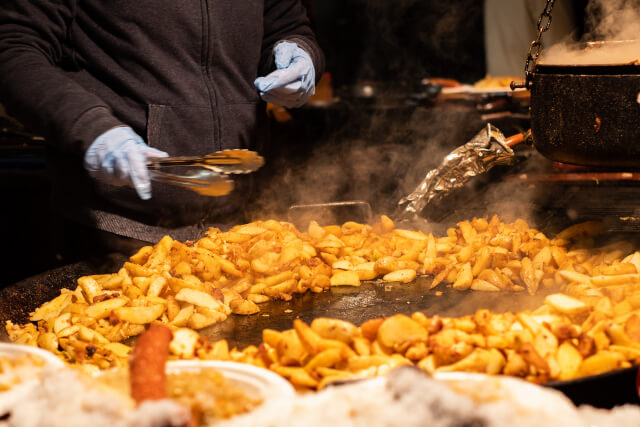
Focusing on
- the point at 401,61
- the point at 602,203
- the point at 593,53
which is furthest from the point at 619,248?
the point at 401,61

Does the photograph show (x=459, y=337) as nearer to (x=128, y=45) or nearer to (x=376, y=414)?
(x=376, y=414)

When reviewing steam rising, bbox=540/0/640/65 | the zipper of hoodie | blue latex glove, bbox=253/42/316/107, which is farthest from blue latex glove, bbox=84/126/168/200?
steam rising, bbox=540/0/640/65

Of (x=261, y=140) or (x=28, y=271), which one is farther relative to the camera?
(x=28, y=271)

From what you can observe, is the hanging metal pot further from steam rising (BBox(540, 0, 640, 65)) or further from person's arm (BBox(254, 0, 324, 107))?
person's arm (BBox(254, 0, 324, 107))

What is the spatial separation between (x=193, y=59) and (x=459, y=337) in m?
1.76

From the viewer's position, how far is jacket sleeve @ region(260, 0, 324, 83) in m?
2.98

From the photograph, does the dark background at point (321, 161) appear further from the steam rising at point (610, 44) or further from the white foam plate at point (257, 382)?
the white foam plate at point (257, 382)

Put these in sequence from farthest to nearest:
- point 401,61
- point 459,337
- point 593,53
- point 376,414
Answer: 1. point 401,61
2. point 593,53
3. point 459,337
4. point 376,414

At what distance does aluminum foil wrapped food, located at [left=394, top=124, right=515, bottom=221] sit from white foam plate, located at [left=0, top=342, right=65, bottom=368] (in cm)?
187

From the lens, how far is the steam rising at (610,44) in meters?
1.82

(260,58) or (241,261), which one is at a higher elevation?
(260,58)

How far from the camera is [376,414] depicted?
95 cm

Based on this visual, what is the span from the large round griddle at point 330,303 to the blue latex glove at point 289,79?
38.7 inches

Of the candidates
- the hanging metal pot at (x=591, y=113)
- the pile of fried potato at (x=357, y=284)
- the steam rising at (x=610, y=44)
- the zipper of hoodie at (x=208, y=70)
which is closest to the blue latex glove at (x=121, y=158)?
the pile of fried potato at (x=357, y=284)
